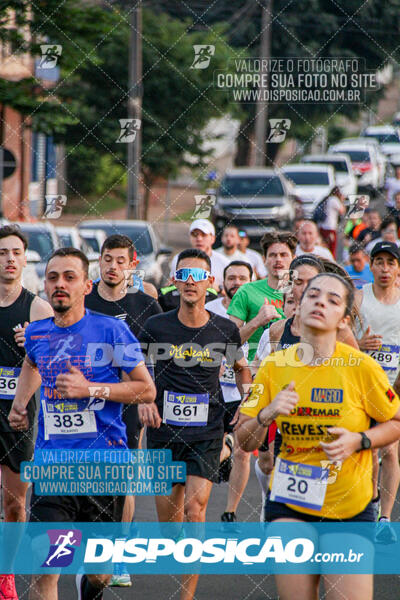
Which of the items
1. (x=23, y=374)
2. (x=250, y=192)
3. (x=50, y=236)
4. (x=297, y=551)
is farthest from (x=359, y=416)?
(x=250, y=192)

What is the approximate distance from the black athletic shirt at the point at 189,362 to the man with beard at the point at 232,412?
64cm

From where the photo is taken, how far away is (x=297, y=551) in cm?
486

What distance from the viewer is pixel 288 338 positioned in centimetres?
688

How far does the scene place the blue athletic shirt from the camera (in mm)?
5738

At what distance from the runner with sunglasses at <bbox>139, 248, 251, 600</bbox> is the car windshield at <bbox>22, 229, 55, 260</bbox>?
10.4 metres

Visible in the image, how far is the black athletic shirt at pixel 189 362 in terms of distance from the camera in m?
7.12

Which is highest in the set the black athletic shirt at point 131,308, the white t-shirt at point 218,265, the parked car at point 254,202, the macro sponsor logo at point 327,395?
the parked car at point 254,202

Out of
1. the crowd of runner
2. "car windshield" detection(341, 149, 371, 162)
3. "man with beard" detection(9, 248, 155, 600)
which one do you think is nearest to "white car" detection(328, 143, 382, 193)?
"car windshield" detection(341, 149, 371, 162)

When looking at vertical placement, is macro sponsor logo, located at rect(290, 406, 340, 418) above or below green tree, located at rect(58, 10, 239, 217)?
below

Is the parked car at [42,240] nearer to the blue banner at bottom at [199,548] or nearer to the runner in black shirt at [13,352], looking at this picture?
the blue banner at bottom at [199,548]

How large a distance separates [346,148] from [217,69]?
12980mm

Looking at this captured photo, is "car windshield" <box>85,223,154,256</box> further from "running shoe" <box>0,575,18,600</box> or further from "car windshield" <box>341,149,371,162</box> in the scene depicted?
"car windshield" <box>341,149,371,162</box>

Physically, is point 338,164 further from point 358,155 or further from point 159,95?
point 159,95

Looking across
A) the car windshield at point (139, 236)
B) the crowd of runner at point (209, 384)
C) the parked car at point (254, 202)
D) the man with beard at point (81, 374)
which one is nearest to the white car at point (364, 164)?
the parked car at point (254, 202)
